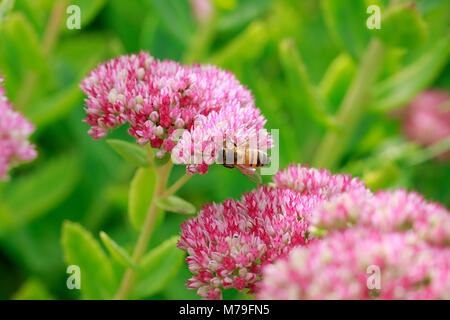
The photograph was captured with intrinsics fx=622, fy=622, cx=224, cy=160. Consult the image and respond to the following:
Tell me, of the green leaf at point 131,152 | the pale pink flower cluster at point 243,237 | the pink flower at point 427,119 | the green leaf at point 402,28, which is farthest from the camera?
the pink flower at point 427,119

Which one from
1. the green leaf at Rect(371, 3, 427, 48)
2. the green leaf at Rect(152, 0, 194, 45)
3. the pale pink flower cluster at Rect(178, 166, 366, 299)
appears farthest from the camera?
the green leaf at Rect(152, 0, 194, 45)

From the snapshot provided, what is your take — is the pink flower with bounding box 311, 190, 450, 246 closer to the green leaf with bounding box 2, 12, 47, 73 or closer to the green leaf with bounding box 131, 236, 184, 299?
the green leaf with bounding box 131, 236, 184, 299

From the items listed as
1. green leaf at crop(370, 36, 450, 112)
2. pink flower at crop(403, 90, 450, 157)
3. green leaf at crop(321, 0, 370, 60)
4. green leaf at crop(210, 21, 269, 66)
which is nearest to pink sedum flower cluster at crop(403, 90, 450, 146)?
pink flower at crop(403, 90, 450, 157)

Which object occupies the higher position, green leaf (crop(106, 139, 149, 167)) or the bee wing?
green leaf (crop(106, 139, 149, 167))

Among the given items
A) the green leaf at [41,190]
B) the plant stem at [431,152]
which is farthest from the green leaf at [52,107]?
the plant stem at [431,152]

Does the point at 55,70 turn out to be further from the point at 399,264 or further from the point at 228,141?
the point at 399,264

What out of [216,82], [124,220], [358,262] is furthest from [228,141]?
[124,220]

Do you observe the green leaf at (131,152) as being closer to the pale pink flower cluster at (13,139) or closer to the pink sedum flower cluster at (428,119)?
the pale pink flower cluster at (13,139)

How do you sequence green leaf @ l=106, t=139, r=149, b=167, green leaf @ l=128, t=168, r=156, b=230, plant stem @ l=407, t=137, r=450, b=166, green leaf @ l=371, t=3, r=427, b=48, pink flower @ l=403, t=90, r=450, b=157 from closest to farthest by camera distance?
green leaf @ l=106, t=139, r=149, b=167, green leaf @ l=128, t=168, r=156, b=230, green leaf @ l=371, t=3, r=427, b=48, plant stem @ l=407, t=137, r=450, b=166, pink flower @ l=403, t=90, r=450, b=157
